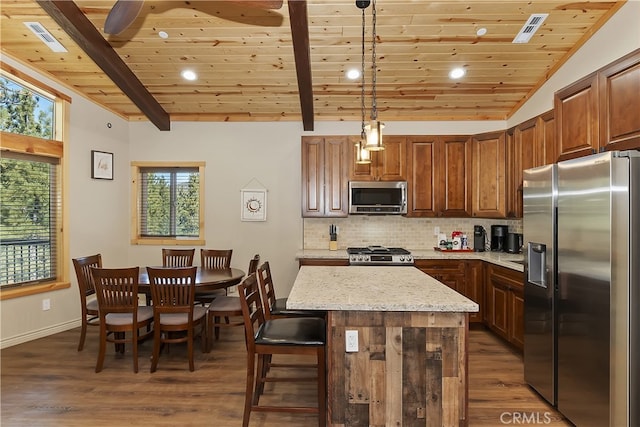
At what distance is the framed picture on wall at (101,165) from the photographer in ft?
15.6

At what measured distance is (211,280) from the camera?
141 inches

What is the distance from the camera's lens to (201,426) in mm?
2441

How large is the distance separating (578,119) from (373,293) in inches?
76.4

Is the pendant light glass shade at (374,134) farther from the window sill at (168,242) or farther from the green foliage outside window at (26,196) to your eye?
the green foliage outside window at (26,196)

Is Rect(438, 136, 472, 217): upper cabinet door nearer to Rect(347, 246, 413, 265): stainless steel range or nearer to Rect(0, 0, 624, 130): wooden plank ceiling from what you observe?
Rect(0, 0, 624, 130): wooden plank ceiling

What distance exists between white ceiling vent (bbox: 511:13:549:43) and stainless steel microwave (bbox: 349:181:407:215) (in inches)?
77.5

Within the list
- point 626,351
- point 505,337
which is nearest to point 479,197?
point 505,337

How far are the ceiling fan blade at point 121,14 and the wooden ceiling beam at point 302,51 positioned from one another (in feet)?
4.07

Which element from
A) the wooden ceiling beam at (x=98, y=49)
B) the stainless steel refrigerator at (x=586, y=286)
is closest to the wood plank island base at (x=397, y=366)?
the stainless steel refrigerator at (x=586, y=286)

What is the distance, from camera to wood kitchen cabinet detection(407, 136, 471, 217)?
4754 mm

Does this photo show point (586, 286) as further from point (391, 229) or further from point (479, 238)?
point (391, 229)

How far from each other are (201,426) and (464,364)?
176 cm

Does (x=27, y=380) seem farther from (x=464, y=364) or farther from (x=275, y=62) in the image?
(x=275, y=62)

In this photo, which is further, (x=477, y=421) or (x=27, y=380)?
(x=27, y=380)
